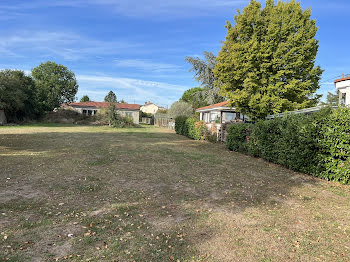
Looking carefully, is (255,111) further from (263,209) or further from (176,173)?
(263,209)

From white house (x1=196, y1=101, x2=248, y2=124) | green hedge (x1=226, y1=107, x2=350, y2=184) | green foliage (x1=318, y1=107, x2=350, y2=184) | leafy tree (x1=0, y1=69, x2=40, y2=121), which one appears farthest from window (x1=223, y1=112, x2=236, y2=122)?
leafy tree (x1=0, y1=69, x2=40, y2=121)

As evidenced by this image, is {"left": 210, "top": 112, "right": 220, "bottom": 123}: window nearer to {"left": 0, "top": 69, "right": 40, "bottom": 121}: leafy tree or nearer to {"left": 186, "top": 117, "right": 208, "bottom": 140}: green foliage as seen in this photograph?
{"left": 186, "top": 117, "right": 208, "bottom": 140}: green foliage

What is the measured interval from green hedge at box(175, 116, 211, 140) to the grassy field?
1107 centimetres

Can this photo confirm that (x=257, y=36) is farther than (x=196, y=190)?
Yes

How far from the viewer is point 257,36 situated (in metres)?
15.4

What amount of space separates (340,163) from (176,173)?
4.77 meters

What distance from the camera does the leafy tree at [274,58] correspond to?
14562mm

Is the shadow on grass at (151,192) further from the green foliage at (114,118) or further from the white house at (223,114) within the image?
the green foliage at (114,118)

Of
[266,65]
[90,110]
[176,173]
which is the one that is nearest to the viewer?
[176,173]

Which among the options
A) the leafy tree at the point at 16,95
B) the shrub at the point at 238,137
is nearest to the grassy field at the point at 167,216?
the shrub at the point at 238,137

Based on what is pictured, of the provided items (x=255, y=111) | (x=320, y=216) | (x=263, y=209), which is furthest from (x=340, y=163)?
(x=255, y=111)

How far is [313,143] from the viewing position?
278 inches

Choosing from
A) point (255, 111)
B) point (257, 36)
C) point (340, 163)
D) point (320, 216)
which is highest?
point (257, 36)

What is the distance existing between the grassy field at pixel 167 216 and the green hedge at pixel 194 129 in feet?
36.3
